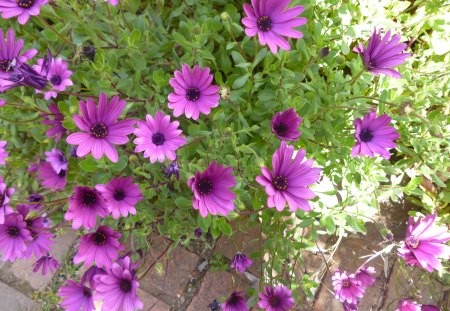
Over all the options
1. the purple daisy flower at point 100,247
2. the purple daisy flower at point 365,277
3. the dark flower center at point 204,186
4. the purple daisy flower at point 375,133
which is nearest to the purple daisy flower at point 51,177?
the purple daisy flower at point 100,247

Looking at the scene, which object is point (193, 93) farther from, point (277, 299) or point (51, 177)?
point (277, 299)

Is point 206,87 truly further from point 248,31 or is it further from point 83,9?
point 83,9

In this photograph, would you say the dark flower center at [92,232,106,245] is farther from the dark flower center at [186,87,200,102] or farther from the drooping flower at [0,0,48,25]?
the drooping flower at [0,0,48,25]

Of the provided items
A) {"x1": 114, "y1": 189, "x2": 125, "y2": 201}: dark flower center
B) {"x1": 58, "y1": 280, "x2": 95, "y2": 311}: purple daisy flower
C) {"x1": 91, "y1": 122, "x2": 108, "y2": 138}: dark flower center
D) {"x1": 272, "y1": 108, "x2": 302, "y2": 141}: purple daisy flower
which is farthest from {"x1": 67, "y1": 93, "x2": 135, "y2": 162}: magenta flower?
{"x1": 58, "y1": 280, "x2": 95, "y2": 311}: purple daisy flower

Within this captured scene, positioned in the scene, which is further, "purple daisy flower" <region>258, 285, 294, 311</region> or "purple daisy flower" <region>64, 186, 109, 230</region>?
"purple daisy flower" <region>258, 285, 294, 311</region>

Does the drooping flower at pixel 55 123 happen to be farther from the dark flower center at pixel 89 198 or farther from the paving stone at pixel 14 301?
the paving stone at pixel 14 301

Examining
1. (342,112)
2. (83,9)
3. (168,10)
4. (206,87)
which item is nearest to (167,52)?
(168,10)
